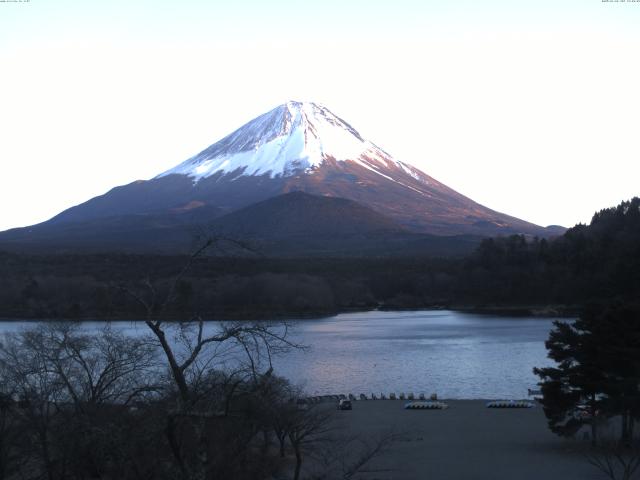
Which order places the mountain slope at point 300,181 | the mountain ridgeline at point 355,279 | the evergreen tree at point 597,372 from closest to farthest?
the evergreen tree at point 597,372 → the mountain ridgeline at point 355,279 → the mountain slope at point 300,181

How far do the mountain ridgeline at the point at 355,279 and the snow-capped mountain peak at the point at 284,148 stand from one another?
45864mm

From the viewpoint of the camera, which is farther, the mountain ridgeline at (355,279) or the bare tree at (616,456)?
the mountain ridgeline at (355,279)

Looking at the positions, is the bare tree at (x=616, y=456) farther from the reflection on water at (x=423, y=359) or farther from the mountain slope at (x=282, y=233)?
the mountain slope at (x=282, y=233)

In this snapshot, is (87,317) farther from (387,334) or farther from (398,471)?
(398,471)

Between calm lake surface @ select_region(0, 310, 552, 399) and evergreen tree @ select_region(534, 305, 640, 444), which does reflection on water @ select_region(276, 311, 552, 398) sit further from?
evergreen tree @ select_region(534, 305, 640, 444)

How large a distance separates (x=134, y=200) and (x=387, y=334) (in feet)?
248

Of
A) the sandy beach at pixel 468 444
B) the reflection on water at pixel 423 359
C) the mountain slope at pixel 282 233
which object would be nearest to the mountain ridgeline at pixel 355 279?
the reflection on water at pixel 423 359

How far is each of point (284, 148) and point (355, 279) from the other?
53.5 m

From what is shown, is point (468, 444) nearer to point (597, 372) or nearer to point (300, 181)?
point (597, 372)

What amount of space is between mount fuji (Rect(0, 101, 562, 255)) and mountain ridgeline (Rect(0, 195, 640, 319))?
54.1ft

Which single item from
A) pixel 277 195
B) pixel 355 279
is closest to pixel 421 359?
pixel 355 279

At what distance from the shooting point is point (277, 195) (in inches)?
3772

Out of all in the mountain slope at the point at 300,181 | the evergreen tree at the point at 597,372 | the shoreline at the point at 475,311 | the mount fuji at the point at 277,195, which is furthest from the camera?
the mountain slope at the point at 300,181

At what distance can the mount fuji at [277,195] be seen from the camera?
275 feet
